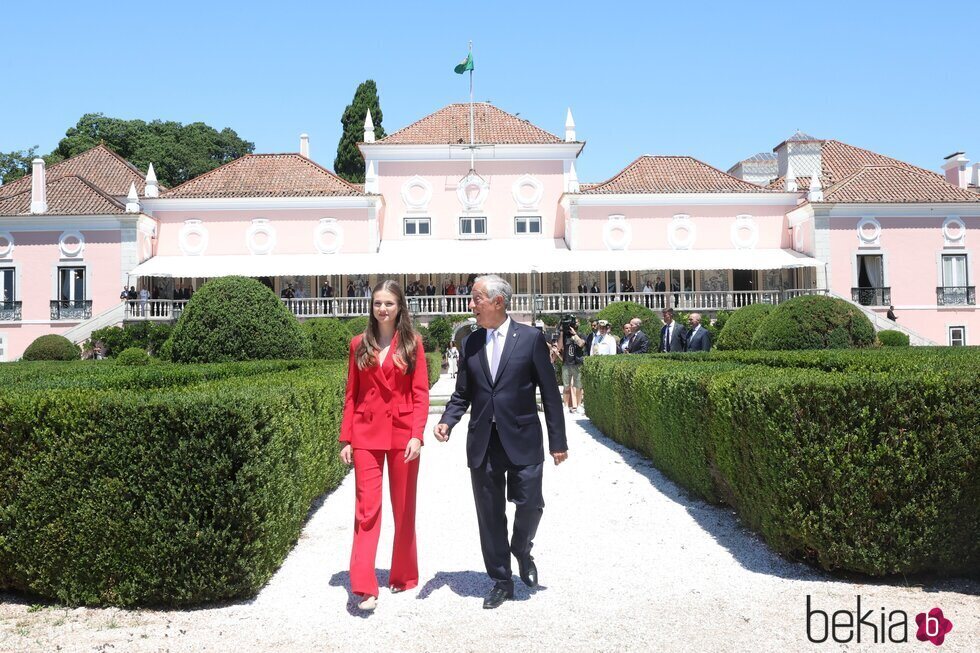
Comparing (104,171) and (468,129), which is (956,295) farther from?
(104,171)

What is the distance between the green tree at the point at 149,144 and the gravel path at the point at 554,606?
52960 mm

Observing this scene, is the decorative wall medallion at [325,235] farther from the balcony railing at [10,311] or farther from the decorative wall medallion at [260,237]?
the balcony railing at [10,311]

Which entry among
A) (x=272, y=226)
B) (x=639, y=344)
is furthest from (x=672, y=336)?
(x=272, y=226)

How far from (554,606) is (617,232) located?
99.6ft

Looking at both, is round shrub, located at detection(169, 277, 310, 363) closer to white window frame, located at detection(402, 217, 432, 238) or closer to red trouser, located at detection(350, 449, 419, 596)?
red trouser, located at detection(350, 449, 419, 596)

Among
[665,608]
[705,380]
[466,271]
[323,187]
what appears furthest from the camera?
[323,187]

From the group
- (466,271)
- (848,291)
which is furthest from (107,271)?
(848,291)

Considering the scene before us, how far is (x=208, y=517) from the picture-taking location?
4570 millimetres

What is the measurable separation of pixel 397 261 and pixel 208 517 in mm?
27912

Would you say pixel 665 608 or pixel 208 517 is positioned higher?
pixel 208 517

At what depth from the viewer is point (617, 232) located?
34031 millimetres

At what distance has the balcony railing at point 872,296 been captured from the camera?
32344mm

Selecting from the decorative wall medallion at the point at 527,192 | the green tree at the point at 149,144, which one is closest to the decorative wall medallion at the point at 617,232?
the decorative wall medallion at the point at 527,192

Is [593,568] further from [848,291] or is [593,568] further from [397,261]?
[848,291]
